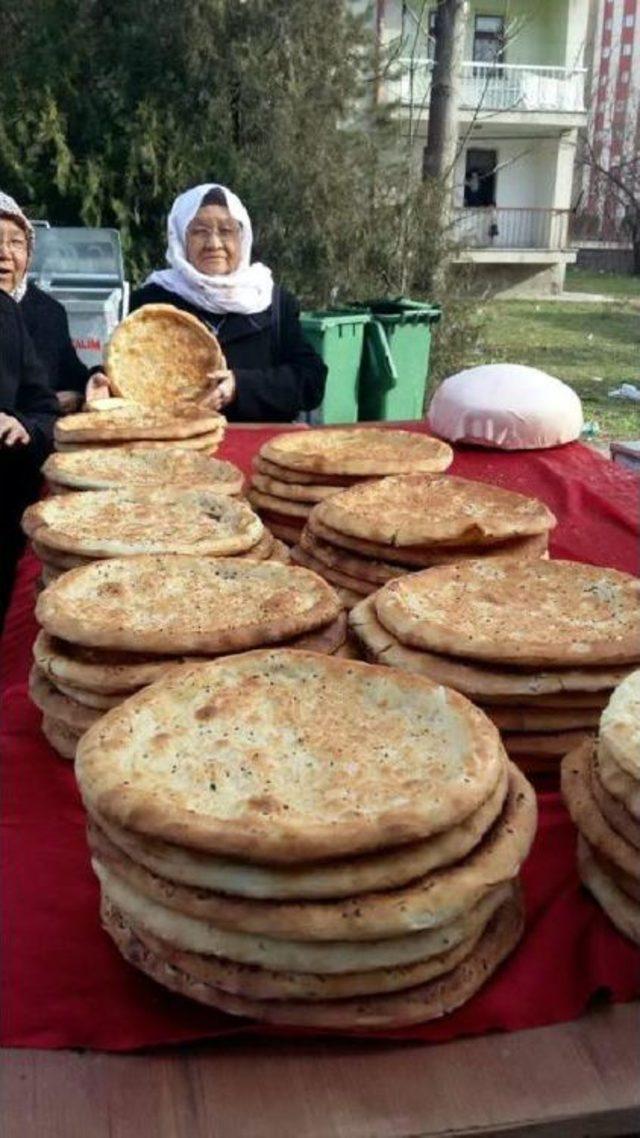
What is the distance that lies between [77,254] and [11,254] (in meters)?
5.57

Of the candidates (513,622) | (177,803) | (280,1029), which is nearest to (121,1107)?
(280,1029)

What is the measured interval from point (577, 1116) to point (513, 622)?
948 mm

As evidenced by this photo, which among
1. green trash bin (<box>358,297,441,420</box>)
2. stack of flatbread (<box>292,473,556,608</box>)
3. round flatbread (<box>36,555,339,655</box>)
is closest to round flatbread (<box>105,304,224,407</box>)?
stack of flatbread (<box>292,473,556,608</box>)

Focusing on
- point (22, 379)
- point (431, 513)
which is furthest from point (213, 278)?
point (431, 513)

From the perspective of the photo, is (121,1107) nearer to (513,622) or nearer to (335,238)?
(513,622)

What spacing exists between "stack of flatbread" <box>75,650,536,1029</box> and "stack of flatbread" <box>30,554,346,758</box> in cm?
31

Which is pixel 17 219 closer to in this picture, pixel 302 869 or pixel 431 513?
pixel 431 513

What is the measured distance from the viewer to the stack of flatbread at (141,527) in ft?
8.57

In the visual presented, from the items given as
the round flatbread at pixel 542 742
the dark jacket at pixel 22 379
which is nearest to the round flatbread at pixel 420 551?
the round flatbread at pixel 542 742

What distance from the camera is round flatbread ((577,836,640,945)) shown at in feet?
5.15

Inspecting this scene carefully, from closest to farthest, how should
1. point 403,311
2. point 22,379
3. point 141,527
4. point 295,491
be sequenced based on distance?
point 141,527 → point 295,491 → point 22,379 → point 403,311

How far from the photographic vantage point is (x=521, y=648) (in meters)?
1.92

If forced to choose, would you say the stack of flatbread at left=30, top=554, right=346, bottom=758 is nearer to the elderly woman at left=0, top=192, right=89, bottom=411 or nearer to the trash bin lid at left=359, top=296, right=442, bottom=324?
the elderly woman at left=0, top=192, right=89, bottom=411

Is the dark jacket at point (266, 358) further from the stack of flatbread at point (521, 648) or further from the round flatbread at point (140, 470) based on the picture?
the stack of flatbread at point (521, 648)
